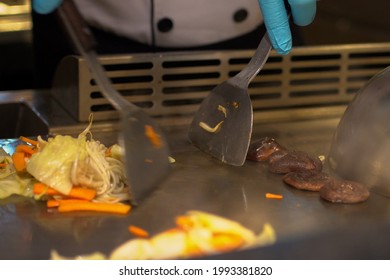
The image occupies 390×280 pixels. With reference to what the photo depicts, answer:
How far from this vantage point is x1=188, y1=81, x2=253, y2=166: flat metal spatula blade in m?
1.90

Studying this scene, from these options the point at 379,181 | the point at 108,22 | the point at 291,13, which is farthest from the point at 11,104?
the point at 379,181

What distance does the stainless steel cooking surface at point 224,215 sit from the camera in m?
1.53

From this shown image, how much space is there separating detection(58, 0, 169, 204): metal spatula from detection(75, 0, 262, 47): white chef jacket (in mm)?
690

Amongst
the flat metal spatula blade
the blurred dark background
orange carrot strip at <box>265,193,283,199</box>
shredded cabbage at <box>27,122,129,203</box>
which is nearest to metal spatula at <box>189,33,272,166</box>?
the flat metal spatula blade

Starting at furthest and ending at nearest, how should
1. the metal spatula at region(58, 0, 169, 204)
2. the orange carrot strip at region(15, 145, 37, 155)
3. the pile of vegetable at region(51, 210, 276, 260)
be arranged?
the orange carrot strip at region(15, 145, 37, 155)
the metal spatula at region(58, 0, 169, 204)
the pile of vegetable at region(51, 210, 276, 260)

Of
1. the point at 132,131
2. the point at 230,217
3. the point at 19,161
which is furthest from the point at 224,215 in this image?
the point at 19,161

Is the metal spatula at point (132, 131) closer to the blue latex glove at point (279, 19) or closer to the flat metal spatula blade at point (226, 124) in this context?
Result: the flat metal spatula blade at point (226, 124)

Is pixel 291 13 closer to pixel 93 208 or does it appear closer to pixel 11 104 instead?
pixel 93 208

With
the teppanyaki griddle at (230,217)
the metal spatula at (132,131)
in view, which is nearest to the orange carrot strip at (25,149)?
the teppanyaki griddle at (230,217)

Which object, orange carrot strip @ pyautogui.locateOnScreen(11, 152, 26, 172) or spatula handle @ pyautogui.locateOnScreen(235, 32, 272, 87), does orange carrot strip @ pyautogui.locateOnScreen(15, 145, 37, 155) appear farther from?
spatula handle @ pyautogui.locateOnScreen(235, 32, 272, 87)

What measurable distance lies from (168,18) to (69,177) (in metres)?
0.83

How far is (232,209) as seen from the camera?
5.54 feet

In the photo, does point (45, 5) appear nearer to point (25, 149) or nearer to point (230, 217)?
point (25, 149)

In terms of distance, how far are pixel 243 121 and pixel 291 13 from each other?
12.9 inches
